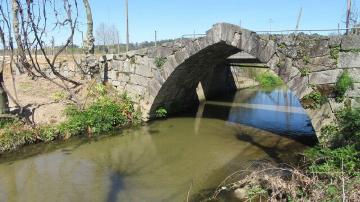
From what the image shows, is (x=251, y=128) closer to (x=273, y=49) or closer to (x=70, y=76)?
(x=273, y=49)

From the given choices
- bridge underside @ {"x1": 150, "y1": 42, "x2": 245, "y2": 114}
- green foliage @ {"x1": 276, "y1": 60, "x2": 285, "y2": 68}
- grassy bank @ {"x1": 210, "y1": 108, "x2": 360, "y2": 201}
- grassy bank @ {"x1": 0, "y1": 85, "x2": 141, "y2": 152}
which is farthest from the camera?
bridge underside @ {"x1": 150, "y1": 42, "x2": 245, "y2": 114}

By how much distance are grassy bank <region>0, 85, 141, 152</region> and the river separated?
36cm

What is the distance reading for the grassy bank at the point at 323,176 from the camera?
16.9ft

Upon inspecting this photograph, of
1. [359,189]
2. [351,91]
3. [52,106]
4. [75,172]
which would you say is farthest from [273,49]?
[52,106]

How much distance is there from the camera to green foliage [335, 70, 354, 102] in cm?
822

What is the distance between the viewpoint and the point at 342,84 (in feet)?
27.1

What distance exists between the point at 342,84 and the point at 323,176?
8.91 feet

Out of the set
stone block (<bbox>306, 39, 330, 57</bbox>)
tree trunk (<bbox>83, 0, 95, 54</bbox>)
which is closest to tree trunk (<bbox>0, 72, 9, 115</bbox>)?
tree trunk (<bbox>83, 0, 95, 54</bbox>)

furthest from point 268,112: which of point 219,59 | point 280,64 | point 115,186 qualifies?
point 115,186

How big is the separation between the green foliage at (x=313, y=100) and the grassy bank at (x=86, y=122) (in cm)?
698

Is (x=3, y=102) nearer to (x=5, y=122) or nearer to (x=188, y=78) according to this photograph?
(x=5, y=122)

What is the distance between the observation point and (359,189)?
4.99 m

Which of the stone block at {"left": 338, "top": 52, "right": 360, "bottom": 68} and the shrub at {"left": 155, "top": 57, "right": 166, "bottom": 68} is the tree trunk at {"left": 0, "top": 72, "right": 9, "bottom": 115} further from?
the stone block at {"left": 338, "top": 52, "right": 360, "bottom": 68}

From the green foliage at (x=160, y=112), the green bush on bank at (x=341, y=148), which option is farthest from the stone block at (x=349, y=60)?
the green foliage at (x=160, y=112)
